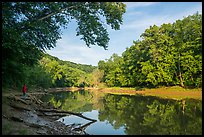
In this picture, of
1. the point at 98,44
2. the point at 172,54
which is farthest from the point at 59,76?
the point at 98,44

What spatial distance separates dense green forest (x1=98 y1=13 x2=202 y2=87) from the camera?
5011 cm

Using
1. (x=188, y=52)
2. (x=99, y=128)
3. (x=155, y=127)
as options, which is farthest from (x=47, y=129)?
(x=188, y=52)

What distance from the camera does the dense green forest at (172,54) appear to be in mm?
50106

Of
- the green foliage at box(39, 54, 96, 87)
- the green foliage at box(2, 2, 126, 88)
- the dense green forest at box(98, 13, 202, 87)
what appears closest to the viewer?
the green foliage at box(2, 2, 126, 88)

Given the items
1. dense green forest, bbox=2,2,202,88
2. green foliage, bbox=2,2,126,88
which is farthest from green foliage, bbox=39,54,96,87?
green foliage, bbox=2,2,126,88

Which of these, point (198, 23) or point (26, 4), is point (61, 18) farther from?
point (198, 23)

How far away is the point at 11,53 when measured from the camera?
1412cm

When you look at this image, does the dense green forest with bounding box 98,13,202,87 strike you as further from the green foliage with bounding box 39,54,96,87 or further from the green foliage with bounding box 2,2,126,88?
the green foliage with bounding box 39,54,96,87

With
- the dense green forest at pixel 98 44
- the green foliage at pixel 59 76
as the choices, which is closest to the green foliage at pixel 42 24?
the dense green forest at pixel 98 44

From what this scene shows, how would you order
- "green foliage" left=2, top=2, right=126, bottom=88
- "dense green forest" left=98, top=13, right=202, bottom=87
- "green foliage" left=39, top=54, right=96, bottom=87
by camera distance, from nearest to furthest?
1. "green foliage" left=2, top=2, right=126, bottom=88
2. "dense green forest" left=98, top=13, right=202, bottom=87
3. "green foliage" left=39, top=54, right=96, bottom=87

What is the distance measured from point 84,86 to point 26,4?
12689 cm

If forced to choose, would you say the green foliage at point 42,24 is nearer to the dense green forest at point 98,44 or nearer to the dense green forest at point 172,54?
the dense green forest at point 98,44

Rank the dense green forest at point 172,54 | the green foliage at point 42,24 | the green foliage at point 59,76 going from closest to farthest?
the green foliage at point 42,24 → the dense green forest at point 172,54 → the green foliage at point 59,76

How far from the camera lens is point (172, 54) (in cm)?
5447
